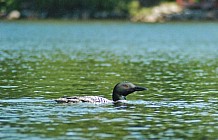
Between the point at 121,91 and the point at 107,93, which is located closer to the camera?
the point at 121,91

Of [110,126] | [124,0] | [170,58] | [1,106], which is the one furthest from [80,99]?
[124,0]

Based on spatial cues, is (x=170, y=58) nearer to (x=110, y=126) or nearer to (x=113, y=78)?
(x=113, y=78)

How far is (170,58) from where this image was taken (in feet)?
200

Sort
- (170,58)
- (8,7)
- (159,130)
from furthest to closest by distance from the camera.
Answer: (8,7) < (170,58) < (159,130)

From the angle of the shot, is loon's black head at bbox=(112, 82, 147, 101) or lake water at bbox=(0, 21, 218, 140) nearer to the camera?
lake water at bbox=(0, 21, 218, 140)

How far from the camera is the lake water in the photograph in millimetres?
24938

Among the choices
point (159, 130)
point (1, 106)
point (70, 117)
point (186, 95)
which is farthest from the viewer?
point (186, 95)

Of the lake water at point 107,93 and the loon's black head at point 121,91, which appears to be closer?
the lake water at point 107,93

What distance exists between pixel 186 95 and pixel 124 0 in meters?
122

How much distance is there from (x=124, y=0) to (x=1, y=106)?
127 m

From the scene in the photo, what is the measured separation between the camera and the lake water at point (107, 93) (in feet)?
81.8

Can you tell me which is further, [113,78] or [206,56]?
[206,56]

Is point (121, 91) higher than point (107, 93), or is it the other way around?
point (121, 91)

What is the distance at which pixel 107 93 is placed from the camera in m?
35.8
